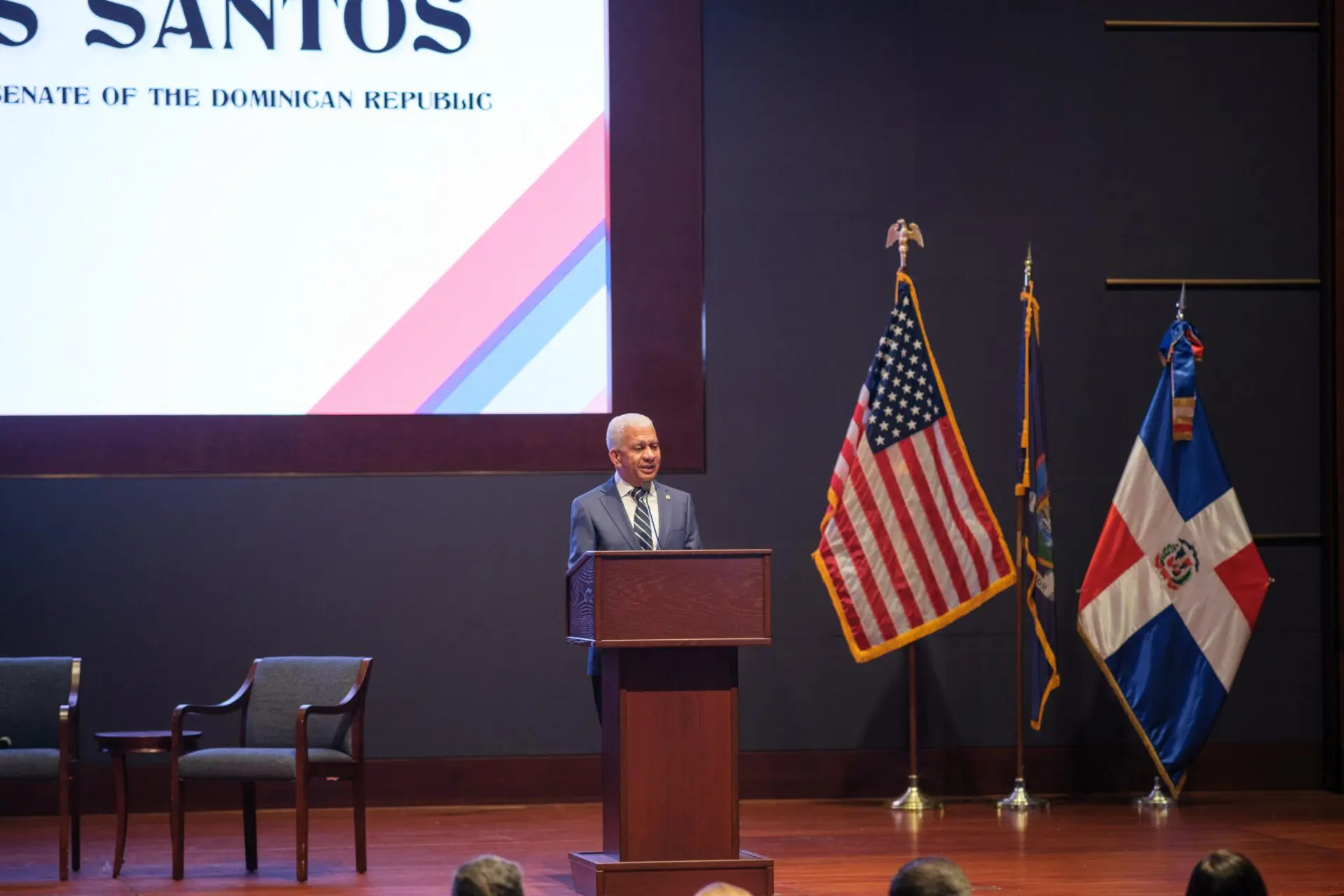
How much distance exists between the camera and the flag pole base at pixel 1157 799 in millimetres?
6711

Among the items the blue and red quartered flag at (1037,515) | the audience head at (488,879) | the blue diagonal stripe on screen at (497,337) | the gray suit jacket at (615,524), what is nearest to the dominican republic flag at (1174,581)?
the blue and red quartered flag at (1037,515)

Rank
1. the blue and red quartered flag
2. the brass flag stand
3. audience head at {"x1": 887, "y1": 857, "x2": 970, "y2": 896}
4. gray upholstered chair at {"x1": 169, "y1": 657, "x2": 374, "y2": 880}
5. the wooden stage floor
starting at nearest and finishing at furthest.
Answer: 1. audience head at {"x1": 887, "y1": 857, "x2": 970, "y2": 896}
2. the wooden stage floor
3. gray upholstered chair at {"x1": 169, "y1": 657, "x2": 374, "y2": 880}
4. the blue and red quartered flag
5. the brass flag stand

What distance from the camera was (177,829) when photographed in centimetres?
519

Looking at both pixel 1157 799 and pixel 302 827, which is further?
pixel 1157 799

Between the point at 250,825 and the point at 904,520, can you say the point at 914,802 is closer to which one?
the point at 904,520

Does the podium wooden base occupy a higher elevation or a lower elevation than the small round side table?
lower

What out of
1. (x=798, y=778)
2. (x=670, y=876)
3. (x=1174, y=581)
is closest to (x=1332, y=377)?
(x=1174, y=581)

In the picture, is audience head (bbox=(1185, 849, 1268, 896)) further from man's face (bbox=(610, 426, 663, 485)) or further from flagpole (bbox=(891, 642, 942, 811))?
flagpole (bbox=(891, 642, 942, 811))

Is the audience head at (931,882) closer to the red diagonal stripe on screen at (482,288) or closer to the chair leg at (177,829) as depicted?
the chair leg at (177,829)

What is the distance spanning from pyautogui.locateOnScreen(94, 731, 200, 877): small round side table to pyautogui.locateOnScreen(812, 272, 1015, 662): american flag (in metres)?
2.63

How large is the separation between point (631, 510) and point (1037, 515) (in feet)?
7.22

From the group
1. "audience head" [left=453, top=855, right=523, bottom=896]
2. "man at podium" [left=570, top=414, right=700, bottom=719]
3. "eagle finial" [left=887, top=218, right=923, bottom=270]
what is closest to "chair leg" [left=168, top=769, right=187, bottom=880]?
"man at podium" [left=570, top=414, right=700, bottom=719]

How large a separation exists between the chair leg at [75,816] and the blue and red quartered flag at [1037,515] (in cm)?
364

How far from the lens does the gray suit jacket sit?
5.16m
